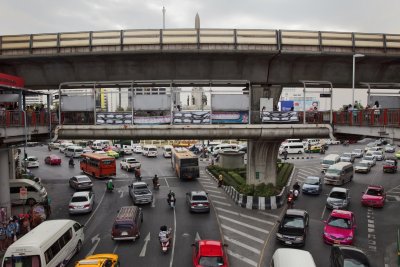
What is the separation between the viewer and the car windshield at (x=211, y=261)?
16500 mm

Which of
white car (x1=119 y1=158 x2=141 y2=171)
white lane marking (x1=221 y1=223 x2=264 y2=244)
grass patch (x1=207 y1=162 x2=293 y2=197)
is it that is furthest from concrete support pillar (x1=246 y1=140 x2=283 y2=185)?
white car (x1=119 y1=158 x2=141 y2=171)

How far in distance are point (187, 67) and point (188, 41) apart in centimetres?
221

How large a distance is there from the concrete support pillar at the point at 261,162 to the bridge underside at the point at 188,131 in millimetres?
5042

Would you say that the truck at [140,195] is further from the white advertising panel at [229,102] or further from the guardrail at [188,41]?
the guardrail at [188,41]

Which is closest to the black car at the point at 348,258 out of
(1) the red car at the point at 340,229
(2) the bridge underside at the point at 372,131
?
(1) the red car at the point at 340,229

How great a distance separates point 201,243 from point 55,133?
48.0 feet

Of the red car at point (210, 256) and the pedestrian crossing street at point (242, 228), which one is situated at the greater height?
the red car at point (210, 256)

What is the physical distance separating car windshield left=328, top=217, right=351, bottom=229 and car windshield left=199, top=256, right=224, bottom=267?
909cm

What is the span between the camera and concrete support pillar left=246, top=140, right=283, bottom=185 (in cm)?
3197

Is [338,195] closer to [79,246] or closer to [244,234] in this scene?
[244,234]

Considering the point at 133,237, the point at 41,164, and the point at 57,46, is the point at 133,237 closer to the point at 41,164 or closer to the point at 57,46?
the point at 57,46

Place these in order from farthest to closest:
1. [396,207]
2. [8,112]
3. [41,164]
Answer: [41,164]
[396,207]
[8,112]

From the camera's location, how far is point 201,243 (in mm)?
17750

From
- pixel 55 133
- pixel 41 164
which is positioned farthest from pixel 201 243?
A: pixel 41 164
